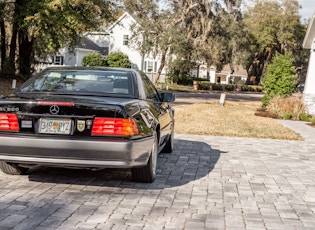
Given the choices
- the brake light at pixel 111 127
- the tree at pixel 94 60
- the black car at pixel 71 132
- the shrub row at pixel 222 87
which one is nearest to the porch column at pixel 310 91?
the black car at pixel 71 132

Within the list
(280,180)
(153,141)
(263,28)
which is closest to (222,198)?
(153,141)

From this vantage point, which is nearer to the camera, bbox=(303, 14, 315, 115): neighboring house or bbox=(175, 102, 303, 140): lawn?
bbox=(175, 102, 303, 140): lawn

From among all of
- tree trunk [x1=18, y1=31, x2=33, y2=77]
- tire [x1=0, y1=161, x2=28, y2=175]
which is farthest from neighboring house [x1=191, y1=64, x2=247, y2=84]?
tire [x1=0, y1=161, x2=28, y2=175]

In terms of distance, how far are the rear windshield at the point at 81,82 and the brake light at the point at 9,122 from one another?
806 millimetres

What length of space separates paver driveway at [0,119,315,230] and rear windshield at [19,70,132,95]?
1.25 meters

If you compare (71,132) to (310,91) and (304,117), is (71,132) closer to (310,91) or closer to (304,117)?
(304,117)

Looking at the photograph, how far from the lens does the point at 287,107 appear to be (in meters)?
19.1

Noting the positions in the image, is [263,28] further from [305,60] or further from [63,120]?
[63,120]

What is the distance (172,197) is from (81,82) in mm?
2055

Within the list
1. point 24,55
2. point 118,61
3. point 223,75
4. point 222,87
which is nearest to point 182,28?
point 118,61

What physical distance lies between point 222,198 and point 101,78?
2371 mm

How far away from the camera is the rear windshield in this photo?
19.2 feet

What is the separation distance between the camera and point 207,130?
12.7 m

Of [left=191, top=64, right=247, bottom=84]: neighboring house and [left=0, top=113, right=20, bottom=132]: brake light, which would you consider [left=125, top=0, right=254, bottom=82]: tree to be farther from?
[left=191, top=64, right=247, bottom=84]: neighboring house
